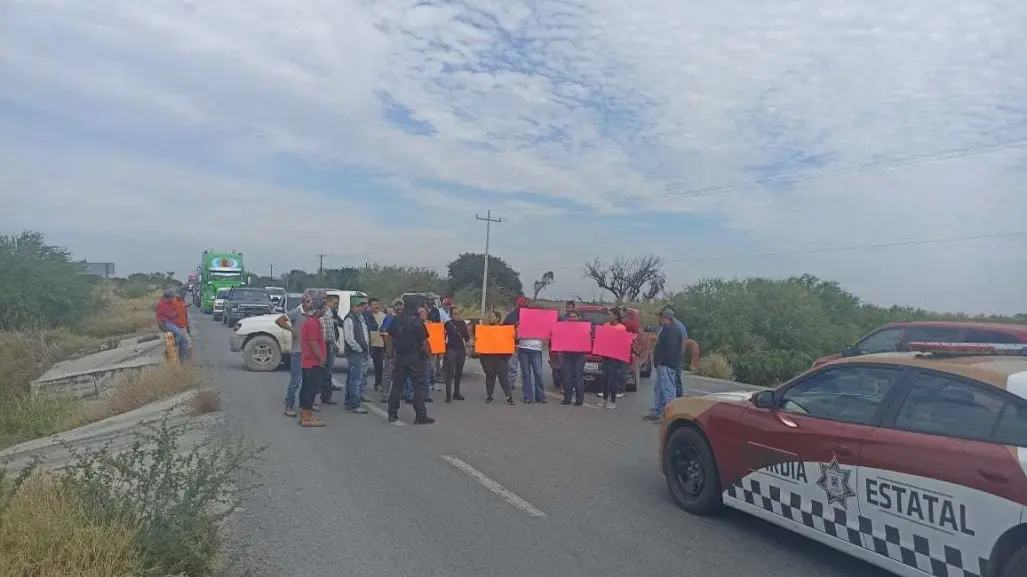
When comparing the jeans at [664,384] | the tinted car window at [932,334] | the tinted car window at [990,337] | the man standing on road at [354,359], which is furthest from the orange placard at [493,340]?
the tinted car window at [990,337]

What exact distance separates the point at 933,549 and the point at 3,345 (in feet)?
82.7

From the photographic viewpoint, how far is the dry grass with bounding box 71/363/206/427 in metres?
13.8

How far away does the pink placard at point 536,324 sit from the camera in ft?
45.8

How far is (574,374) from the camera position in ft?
45.6

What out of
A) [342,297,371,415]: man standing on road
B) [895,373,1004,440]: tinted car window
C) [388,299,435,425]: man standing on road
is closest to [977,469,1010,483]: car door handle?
[895,373,1004,440]: tinted car window

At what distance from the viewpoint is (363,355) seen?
41.8 ft

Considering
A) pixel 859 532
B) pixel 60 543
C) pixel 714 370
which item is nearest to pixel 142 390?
pixel 60 543

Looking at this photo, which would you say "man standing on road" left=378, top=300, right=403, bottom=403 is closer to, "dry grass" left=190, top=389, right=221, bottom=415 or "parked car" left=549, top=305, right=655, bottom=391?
"dry grass" left=190, top=389, right=221, bottom=415

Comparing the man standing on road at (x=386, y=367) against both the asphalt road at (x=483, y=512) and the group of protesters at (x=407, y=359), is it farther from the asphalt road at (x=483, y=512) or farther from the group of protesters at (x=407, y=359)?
the asphalt road at (x=483, y=512)

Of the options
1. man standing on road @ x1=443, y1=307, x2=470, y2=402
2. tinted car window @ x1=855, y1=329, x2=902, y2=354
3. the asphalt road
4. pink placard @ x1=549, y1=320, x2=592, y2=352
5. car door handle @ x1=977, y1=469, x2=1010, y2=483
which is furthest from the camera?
man standing on road @ x1=443, y1=307, x2=470, y2=402

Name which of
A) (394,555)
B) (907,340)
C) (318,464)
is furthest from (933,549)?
(907,340)

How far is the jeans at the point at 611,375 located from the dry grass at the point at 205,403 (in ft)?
20.6

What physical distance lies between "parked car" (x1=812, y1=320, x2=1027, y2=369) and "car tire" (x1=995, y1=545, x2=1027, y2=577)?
5594 mm

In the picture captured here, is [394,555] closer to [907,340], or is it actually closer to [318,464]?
[318,464]
